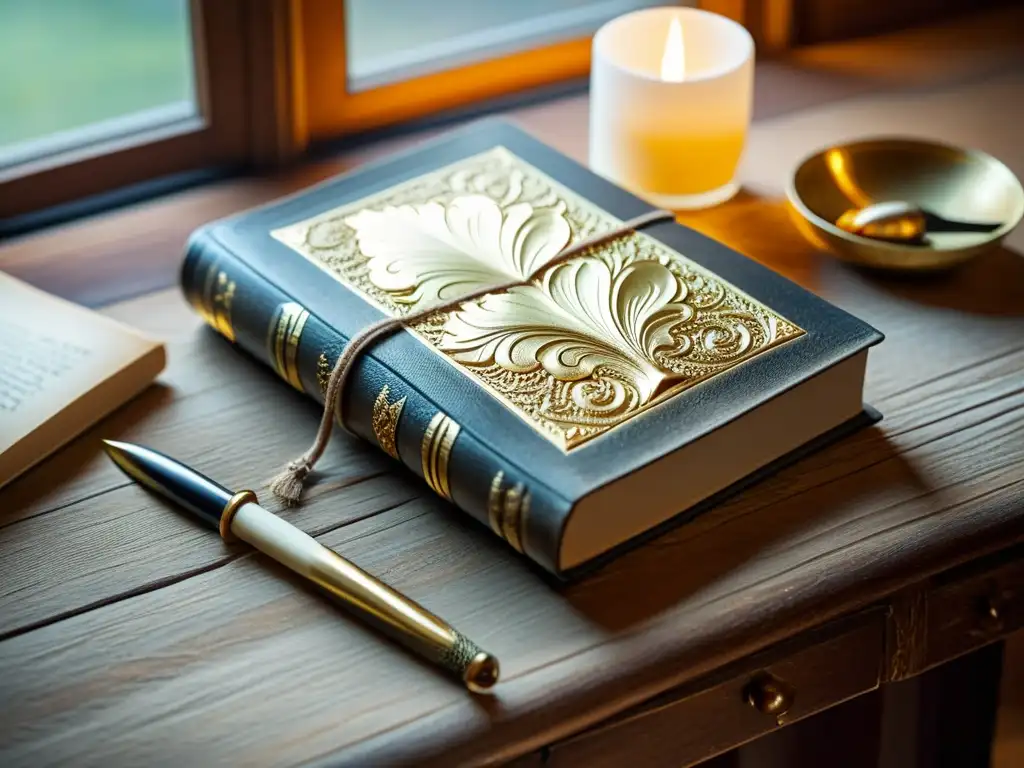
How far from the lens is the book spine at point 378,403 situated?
2.18 ft

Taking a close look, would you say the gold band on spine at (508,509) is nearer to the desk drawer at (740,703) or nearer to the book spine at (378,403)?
the book spine at (378,403)

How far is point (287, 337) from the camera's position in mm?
780

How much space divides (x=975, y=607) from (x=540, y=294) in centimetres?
30

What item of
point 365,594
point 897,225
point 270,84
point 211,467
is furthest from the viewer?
point 270,84

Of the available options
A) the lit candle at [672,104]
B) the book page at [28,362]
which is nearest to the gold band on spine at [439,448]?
the book page at [28,362]

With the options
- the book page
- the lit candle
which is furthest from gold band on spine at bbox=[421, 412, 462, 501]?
the lit candle

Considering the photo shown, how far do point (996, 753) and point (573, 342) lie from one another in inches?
19.3

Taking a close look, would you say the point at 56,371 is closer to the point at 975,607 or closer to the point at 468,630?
the point at 468,630

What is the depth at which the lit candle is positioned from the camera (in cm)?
93

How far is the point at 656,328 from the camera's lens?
2.47ft

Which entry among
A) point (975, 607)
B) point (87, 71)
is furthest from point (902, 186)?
point (87, 71)

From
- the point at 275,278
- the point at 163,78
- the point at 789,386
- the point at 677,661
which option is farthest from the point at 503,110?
the point at 677,661

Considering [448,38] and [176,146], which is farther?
[448,38]

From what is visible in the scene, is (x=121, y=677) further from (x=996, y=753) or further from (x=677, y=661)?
(x=996, y=753)
